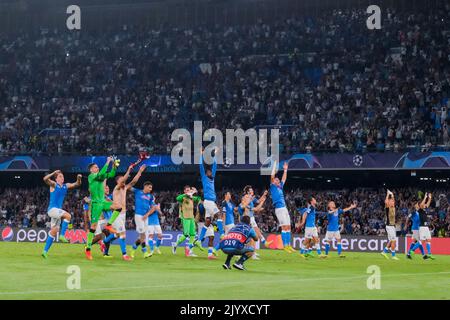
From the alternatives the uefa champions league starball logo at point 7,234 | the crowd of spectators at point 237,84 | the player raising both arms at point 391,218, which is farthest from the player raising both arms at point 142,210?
the uefa champions league starball logo at point 7,234

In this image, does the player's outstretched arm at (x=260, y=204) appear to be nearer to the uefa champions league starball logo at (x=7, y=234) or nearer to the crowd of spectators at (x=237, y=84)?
the crowd of spectators at (x=237, y=84)

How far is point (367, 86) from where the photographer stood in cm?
4872

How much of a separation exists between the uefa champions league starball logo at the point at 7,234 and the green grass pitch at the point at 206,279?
19.5m

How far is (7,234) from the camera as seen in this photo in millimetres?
45625

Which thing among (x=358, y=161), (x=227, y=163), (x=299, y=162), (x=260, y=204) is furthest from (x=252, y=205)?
(x=227, y=163)

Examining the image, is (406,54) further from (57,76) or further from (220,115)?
(57,76)

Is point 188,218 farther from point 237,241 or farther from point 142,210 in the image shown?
point 237,241

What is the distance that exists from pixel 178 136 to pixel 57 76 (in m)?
14.0

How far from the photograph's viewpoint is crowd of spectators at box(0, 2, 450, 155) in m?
46.6

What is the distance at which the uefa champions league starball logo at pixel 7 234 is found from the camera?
45.4 meters

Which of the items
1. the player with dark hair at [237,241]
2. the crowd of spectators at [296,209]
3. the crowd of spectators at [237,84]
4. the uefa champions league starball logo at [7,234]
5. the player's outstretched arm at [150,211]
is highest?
the crowd of spectators at [237,84]

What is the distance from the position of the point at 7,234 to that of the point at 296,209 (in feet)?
51.3
